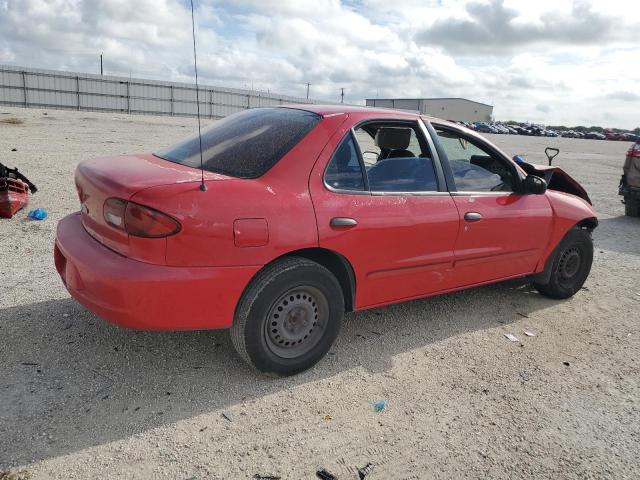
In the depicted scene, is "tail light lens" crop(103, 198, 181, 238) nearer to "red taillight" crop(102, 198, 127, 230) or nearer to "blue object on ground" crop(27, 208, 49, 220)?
"red taillight" crop(102, 198, 127, 230)

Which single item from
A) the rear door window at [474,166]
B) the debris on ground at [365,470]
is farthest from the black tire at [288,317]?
the rear door window at [474,166]

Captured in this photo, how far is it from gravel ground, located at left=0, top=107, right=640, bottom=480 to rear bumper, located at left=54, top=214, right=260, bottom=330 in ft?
1.68

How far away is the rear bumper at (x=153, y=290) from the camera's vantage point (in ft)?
8.75

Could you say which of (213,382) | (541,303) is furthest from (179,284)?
(541,303)

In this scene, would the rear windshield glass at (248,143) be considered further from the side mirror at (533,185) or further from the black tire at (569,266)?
the black tire at (569,266)

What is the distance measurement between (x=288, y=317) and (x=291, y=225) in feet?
1.95

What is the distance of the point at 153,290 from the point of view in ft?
8.76

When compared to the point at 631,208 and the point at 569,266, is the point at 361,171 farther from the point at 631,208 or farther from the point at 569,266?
the point at 631,208

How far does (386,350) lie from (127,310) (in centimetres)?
188

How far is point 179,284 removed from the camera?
2.71 meters

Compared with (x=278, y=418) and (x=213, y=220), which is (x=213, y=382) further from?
(x=213, y=220)

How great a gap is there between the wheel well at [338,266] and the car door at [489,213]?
A: 97cm

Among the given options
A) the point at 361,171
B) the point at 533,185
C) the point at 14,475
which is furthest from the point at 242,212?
the point at 533,185

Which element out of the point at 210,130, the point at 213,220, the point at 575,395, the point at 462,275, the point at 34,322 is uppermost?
the point at 210,130
